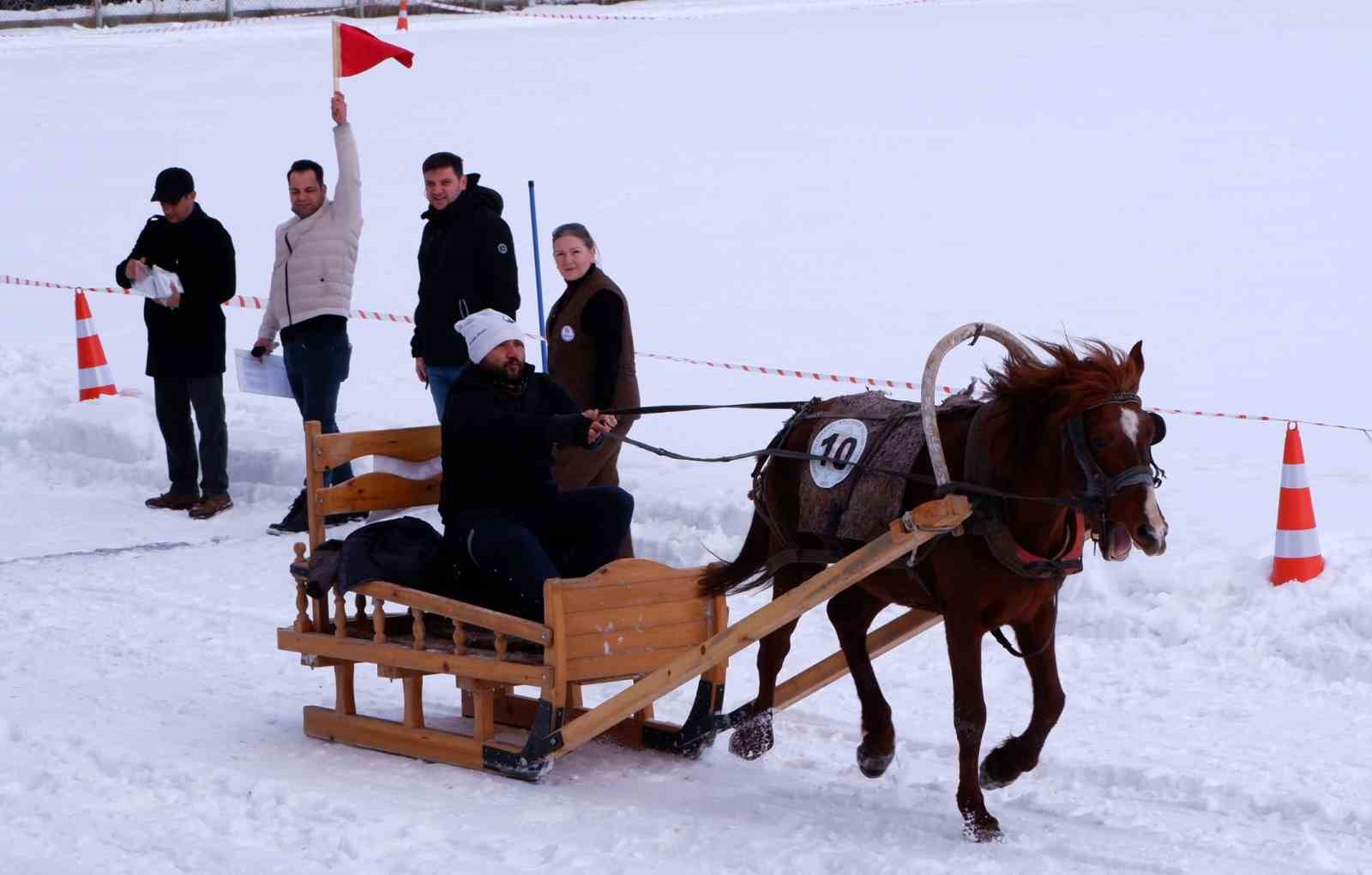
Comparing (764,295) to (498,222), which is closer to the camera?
(498,222)

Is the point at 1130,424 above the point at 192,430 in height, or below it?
above

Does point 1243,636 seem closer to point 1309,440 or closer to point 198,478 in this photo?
point 1309,440

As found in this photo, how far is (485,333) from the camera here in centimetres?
592

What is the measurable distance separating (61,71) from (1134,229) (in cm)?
1592

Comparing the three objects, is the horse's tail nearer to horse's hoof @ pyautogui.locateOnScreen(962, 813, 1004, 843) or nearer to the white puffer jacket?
horse's hoof @ pyautogui.locateOnScreen(962, 813, 1004, 843)

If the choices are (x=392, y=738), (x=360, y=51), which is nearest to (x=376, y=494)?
(x=392, y=738)

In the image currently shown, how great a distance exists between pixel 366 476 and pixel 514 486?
0.67 metres

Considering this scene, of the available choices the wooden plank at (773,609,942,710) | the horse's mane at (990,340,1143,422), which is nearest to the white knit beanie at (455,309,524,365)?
the wooden plank at (773,609,942,710)

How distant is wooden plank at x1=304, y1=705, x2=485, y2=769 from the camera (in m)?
5.77

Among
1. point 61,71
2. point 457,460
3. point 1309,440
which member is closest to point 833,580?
point 457,460

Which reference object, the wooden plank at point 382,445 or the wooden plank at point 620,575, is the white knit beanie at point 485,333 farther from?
the wooden plank at point 620,575

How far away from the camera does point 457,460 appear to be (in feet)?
19.4

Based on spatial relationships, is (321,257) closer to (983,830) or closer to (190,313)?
(190,313)

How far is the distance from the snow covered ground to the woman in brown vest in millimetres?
1055
